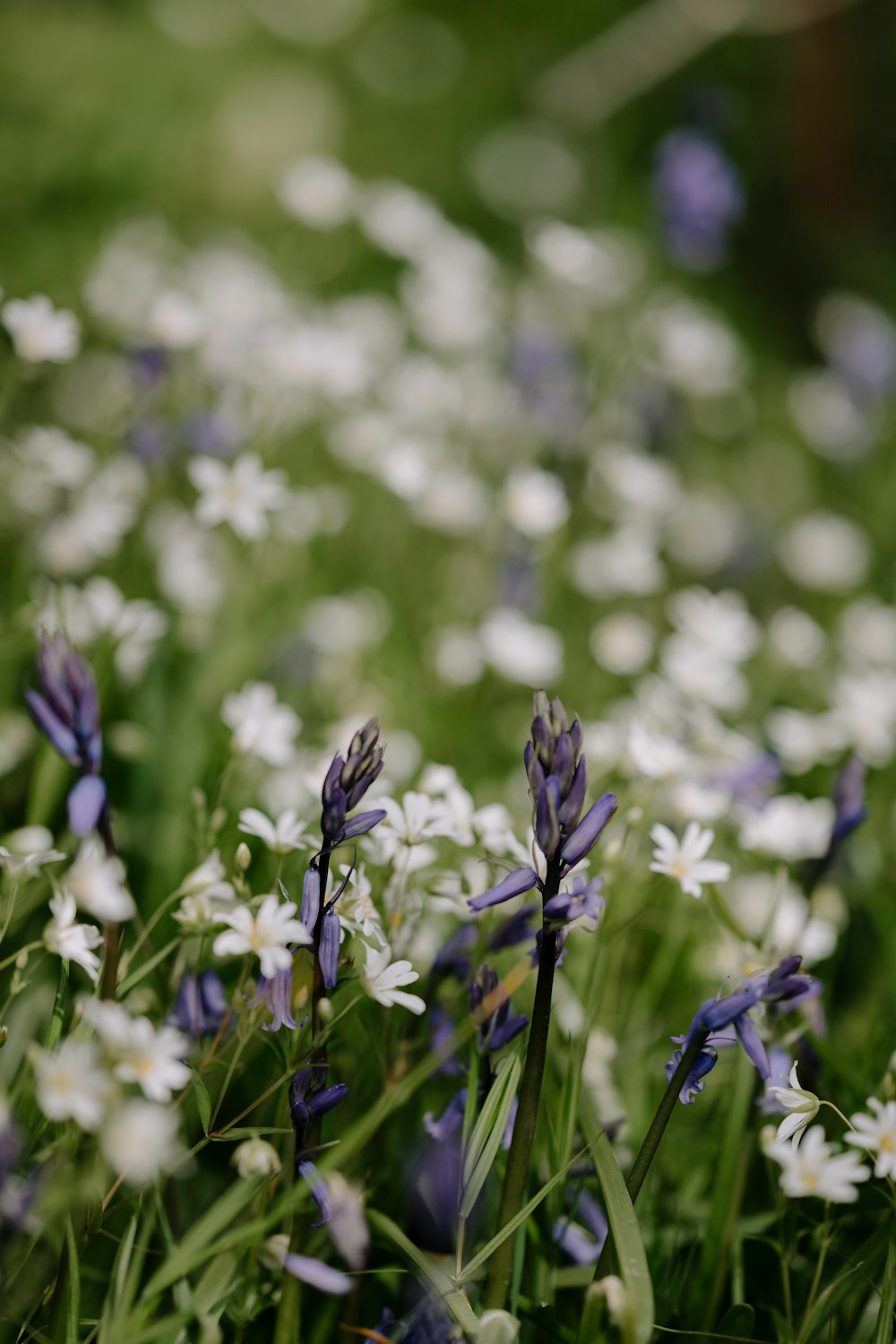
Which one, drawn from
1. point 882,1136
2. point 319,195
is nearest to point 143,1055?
point 882,1136

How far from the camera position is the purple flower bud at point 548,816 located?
1.11 m

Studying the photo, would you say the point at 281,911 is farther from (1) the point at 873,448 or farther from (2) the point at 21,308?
(1) the point at 873,448

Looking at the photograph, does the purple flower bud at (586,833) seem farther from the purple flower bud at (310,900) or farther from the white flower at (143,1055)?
the white flower at (143,1055)

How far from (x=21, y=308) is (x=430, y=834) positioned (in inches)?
50.4

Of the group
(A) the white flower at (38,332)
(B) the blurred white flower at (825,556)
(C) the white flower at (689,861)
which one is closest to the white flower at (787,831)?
(C) the white flower at (689,861)

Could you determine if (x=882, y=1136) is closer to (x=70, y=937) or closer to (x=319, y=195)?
(x=70, y=937)

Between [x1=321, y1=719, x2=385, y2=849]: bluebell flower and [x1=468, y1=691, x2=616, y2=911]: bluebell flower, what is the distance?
0.54 ft

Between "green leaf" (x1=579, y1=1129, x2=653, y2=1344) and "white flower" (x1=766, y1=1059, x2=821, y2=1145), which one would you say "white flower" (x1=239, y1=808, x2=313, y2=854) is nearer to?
"green leaf" (x1=579, y1=1129, x2=653, y2=1344)

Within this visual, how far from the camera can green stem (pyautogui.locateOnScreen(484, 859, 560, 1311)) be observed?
1.17 meters

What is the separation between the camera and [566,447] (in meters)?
3.32

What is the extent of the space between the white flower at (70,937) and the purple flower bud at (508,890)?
1.41ft

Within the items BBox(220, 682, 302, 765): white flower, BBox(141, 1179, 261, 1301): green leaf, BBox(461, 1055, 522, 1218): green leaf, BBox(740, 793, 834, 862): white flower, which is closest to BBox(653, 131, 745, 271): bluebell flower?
BBox(740, 793, 834, 862): white flower

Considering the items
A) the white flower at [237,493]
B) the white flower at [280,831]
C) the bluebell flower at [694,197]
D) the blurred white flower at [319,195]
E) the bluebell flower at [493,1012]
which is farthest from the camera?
the bluebell flower at [694,197]

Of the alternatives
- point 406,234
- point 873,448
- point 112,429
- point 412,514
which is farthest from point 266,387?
point 873,448
